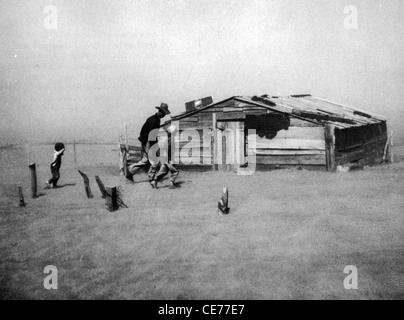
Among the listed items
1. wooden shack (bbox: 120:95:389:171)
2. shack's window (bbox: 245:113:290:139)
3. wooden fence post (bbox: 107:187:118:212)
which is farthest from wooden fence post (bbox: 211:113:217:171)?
wooden fence post (bbox: 107:187:118:212)

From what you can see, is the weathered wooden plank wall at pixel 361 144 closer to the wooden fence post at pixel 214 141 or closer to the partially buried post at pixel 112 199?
the wooden fence post at pixel 214 141

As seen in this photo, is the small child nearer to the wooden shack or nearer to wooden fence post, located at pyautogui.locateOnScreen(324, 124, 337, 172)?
the wooden shack

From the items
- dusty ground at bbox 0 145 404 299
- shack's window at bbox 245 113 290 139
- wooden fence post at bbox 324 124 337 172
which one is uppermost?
shack's window at bbox 245 113 290 139

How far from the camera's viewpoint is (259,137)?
46.5ft

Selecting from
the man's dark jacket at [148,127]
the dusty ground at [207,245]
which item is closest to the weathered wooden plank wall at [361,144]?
the dusty ground at [207,245]

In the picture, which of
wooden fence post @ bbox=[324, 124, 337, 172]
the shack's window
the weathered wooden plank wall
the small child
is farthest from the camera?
the shack's window

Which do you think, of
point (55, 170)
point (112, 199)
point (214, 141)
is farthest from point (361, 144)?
point (55, 170)

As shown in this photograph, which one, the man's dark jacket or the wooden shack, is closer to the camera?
the man's dark jacket

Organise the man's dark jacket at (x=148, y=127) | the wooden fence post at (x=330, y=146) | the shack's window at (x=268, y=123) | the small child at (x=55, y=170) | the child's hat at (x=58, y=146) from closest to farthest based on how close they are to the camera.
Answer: the man's dark jacket at (x=148, y=127)
the small child at (x=55, y=170)
the child's hat at (x=58, y=146)
the wooden fence post at (x=330, y=146)
the shack's window at (x=268, y=123)

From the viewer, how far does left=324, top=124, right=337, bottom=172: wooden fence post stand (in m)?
13.0

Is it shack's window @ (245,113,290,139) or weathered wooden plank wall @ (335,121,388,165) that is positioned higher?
shack's window @ (245,113,290,139)

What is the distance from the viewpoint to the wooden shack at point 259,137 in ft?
43.9

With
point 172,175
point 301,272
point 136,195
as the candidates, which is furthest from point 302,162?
point 301,272
